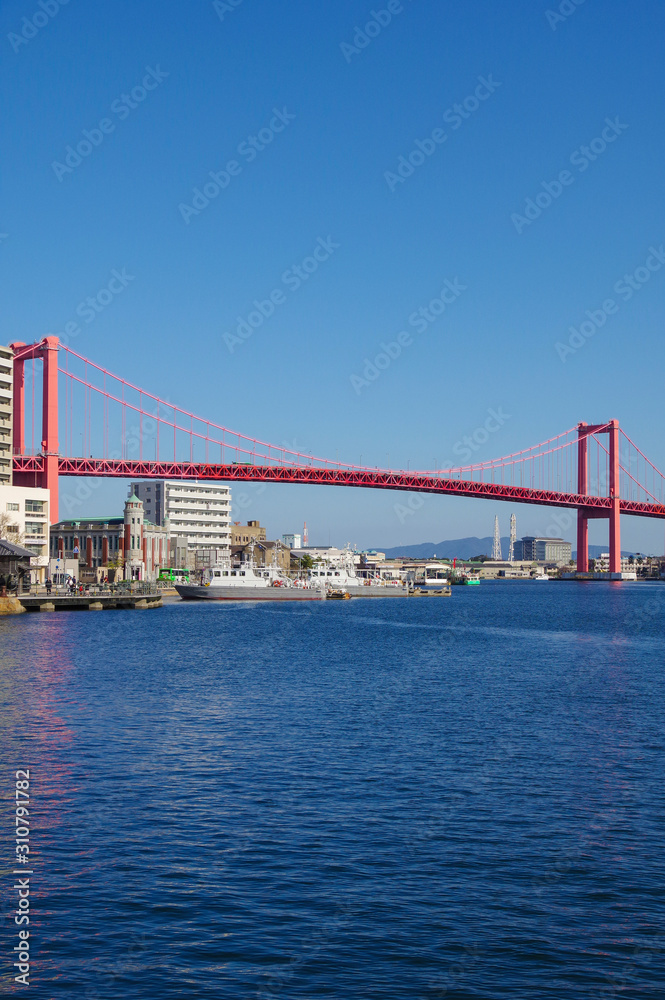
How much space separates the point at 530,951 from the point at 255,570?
9769cm

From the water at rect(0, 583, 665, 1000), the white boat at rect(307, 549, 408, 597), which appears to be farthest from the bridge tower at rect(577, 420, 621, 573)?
the water at rect(0, 583, 665, 1000)

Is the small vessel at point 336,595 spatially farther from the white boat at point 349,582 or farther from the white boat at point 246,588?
the white boat at point 349,582

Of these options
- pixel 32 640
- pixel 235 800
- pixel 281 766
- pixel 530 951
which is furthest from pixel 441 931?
pixel 32 640

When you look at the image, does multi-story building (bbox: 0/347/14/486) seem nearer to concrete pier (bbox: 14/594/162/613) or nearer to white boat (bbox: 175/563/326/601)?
concrete pier (bbox: 14/594/162/613)

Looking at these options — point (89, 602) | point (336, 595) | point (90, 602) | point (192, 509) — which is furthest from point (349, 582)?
point (192, 509)

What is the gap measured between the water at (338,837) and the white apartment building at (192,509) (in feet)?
443

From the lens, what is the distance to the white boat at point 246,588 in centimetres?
9769

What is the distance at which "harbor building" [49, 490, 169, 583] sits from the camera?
122562mm

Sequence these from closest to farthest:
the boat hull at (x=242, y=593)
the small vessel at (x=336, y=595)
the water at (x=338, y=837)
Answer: the water at (x=338, y=837), the boat hull at (x=242, y=593), the small vessel at (x=336, y=595)

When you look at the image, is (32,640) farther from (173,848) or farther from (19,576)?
(173,848)

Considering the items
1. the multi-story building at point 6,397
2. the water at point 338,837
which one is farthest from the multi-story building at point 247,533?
the water at point 338,837

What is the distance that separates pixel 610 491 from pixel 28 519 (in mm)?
85298

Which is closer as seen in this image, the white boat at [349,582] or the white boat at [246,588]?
the white boat at [246,588]

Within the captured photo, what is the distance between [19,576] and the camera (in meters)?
69.5
